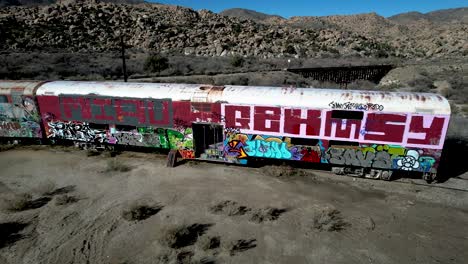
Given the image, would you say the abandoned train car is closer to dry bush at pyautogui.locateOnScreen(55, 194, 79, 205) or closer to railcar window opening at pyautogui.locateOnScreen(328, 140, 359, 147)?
railcar window opening at pyautogui.locateOnScreen(328, 140, 359, 147)

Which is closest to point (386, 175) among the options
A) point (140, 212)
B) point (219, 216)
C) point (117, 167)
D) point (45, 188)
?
point (219, 216)

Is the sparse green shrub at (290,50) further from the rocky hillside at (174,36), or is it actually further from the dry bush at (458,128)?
the dry bush at (458,128)

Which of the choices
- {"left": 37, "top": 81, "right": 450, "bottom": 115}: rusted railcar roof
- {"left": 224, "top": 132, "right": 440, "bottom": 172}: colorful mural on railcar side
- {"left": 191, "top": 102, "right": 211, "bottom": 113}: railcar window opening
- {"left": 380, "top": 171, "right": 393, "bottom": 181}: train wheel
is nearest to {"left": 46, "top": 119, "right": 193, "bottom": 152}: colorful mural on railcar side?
{"left": 191, "top": 102, "right": 211, "bottom": 113}: railcar window opening

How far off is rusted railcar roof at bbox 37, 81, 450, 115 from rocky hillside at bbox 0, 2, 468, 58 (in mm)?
46910

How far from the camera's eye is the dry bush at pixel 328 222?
10.1m

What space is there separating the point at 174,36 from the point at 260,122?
2490 inches

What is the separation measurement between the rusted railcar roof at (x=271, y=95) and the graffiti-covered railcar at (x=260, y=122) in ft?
0.13

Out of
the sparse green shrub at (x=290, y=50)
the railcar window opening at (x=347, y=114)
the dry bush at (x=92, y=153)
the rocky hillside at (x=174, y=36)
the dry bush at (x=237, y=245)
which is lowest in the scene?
the dry bush at (x=237, y=245)

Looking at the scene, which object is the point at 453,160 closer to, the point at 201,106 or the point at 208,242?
the point at 201,106

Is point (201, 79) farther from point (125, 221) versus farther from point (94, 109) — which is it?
point (125, 221)

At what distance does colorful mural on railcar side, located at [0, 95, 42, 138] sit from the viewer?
1689cm

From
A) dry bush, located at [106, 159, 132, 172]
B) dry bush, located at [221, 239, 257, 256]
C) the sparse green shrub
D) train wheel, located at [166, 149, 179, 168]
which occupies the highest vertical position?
the sparse green shrub

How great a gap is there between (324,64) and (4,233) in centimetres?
4566

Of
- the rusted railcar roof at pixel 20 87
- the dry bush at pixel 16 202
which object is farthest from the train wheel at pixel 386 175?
the rusted railcar roof at pixel 20 87
